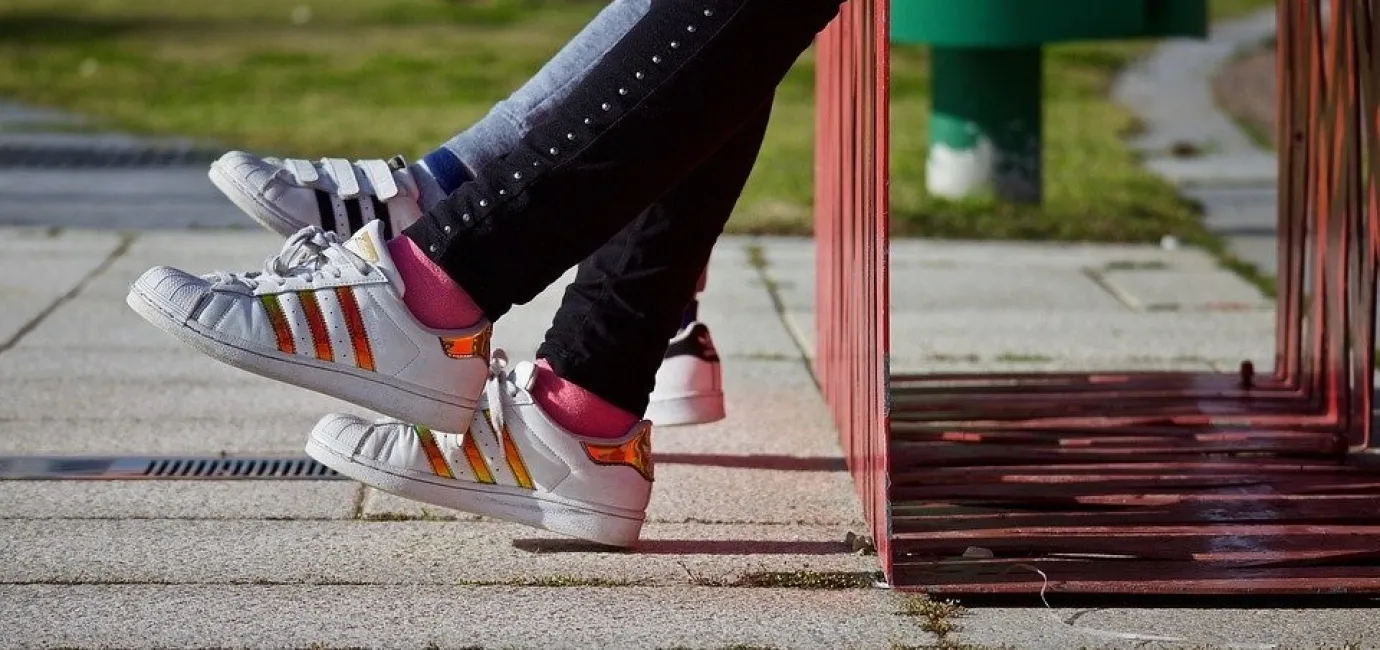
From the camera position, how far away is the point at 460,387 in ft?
7.68

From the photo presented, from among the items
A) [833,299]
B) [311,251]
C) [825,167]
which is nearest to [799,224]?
[825,167]

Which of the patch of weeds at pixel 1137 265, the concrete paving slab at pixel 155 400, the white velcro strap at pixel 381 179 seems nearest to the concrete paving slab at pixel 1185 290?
the patch of weeds at pixel 1137 265

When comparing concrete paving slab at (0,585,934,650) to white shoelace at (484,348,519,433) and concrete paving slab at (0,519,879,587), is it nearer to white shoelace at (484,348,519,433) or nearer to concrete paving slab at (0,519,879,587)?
concrete paving slab at (0,519,879,587)

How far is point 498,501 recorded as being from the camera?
2.41 metres

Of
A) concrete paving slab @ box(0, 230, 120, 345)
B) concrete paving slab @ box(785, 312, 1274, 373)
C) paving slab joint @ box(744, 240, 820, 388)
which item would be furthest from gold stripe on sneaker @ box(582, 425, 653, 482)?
concrete paving slab @ box(0, 230, 120, 345)

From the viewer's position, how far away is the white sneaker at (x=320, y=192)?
259 centimetres

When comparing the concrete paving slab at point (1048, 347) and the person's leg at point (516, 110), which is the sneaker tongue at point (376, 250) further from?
the concrete paving slab at point (1048, 347)

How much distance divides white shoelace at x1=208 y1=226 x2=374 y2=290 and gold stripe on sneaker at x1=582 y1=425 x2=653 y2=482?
1.15 ft

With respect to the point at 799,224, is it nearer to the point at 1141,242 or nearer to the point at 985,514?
the point at 1141,242

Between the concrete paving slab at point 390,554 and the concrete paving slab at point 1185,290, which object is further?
the concrete paving slab at point 1185,290

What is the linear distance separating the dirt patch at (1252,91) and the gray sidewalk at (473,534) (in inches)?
178

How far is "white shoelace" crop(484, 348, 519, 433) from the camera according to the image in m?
2.42

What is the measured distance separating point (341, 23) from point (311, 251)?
1223 cm

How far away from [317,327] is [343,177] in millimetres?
411
